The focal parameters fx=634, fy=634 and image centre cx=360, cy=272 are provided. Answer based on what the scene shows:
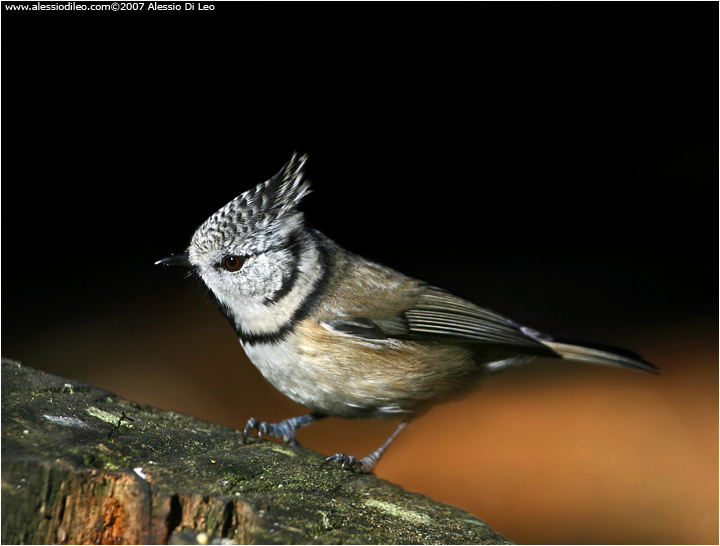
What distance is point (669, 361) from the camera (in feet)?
15.5

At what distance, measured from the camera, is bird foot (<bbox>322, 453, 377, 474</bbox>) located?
2.13 m

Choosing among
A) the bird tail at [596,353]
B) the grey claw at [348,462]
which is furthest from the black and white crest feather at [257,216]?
the bird tail at [596,353]

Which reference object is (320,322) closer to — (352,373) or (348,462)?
(352,373)

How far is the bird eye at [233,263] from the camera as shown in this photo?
2423mm

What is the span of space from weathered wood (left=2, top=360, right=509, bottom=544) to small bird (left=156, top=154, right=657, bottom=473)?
45 cm

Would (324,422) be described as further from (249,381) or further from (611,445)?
(611,445)

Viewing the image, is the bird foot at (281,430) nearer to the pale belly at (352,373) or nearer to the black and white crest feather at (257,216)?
the pale belly at (352,373)

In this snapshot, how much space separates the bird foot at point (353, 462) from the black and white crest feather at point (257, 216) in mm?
830

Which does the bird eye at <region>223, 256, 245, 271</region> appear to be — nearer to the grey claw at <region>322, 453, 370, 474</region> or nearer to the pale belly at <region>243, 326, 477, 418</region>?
the pale belly at <region>243, 326, 477, 418</region>

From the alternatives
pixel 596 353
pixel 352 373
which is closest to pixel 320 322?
pixel 352 373

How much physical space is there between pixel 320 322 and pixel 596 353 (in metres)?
1.34

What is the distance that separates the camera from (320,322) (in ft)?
7.92

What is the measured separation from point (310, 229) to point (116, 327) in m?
2.89

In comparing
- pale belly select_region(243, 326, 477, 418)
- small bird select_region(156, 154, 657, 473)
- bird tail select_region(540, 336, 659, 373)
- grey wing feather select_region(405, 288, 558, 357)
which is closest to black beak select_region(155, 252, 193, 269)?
small bird select_region(156, 154, 657, 473)
